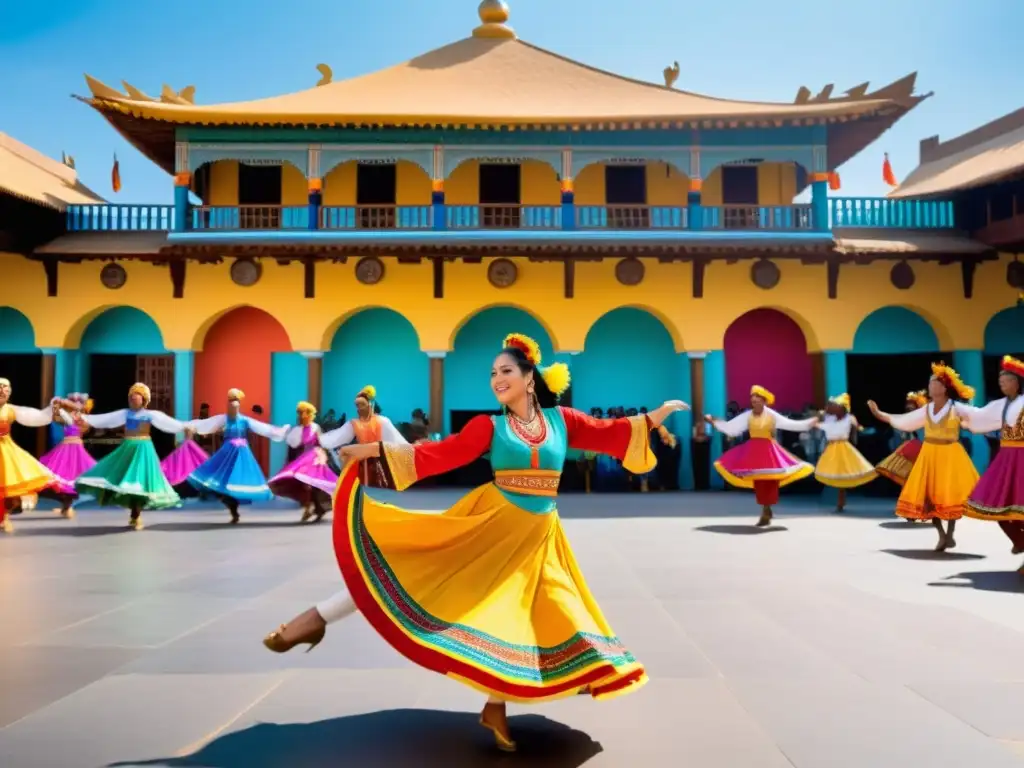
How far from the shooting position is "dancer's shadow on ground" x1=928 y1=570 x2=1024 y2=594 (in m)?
6.78

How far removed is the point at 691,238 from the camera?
1675 centimetres

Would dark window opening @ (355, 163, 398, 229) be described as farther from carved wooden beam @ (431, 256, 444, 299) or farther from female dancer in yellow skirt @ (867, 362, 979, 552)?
female dancer in yellow skirt @ (867, 362, 979, 552)

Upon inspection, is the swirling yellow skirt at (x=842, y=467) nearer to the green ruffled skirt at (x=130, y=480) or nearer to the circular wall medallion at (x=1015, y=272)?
the circular wall medallion at (x=1015, y=272)

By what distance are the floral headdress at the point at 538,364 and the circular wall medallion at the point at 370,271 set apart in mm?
13963

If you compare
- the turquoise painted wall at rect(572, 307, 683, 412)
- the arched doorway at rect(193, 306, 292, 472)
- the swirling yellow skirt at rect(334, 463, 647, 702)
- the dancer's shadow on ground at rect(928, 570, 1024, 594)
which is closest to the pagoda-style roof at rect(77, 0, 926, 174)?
the arched doorway at rect(193, 306, 292, 472)

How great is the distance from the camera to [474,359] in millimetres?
19219

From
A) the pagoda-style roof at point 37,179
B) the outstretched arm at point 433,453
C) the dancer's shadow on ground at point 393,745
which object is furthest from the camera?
the pagoda-style roof at point 37,179

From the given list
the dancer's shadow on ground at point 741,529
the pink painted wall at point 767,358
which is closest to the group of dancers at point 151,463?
the dancer's shadow on ground at point 741,529

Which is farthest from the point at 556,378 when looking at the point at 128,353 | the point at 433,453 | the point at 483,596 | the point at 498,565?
the point at 128,353

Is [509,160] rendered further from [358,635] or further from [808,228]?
[358,635]

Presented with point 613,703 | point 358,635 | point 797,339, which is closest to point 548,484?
point 613,703

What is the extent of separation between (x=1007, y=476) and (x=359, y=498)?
260 inches

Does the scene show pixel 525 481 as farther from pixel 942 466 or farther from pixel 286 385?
pixel 286 385

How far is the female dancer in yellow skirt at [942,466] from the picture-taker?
8922 millimetres
